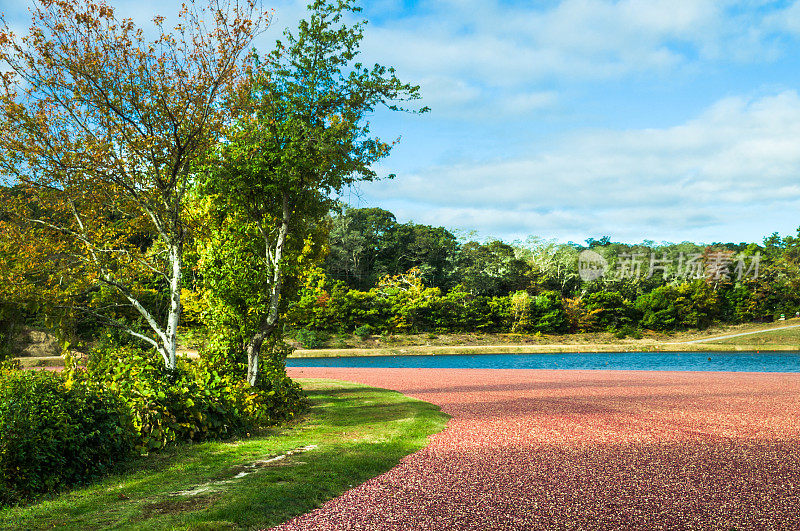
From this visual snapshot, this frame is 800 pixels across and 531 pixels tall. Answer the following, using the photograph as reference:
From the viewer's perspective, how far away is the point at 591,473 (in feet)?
18.9

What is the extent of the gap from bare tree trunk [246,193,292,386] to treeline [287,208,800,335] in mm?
32474

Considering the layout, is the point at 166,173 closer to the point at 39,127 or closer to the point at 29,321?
the point at 39,127

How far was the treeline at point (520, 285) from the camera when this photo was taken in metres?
47.5

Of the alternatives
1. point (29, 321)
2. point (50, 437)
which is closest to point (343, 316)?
point (29, 321)

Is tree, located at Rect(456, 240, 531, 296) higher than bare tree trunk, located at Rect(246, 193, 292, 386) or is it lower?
higher

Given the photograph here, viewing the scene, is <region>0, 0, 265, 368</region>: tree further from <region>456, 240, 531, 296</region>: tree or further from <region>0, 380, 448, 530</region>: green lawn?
<region>456, 240, 531, 296</region>: tree

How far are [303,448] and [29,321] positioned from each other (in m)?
30.0

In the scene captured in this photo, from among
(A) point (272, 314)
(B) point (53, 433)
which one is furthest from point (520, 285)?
(B) point (53, 433)

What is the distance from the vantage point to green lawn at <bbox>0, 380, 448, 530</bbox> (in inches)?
174

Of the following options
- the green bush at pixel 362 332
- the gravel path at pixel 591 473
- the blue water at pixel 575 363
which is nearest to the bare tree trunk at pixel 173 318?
the gravel path at pixel 591 473

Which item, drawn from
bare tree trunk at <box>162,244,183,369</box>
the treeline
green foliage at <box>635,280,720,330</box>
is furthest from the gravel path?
green foliage at <box>635,280,720,330</box>

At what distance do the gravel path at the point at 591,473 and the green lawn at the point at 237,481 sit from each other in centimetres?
38

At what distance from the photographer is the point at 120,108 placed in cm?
852

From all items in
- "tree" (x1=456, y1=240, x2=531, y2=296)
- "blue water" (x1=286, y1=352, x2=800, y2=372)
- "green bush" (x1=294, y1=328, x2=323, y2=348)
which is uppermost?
"tree" (x1=456, y1=240, x2=531, y2=296)
